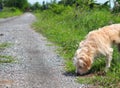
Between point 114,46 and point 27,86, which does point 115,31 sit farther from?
point 27,86

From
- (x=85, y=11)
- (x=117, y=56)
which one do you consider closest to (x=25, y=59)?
(x=117, y=56)

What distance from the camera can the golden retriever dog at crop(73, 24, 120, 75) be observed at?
925 centimetres

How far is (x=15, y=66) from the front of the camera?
10.7 metres

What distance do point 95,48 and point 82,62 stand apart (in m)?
0.50

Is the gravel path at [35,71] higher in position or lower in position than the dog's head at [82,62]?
lower

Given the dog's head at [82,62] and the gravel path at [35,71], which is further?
the dog's head at [82,62]

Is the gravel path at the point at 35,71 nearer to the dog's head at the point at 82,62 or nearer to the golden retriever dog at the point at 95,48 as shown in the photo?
the dog's head at the point at 82,62

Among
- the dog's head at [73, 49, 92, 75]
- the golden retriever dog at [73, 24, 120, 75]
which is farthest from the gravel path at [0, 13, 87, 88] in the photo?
the golden retriever dog at [73, 24, 120, 75]

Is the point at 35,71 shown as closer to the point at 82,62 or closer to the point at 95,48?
the point at 82,62

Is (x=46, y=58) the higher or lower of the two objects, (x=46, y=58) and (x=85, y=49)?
the lower

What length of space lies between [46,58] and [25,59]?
0.66 metres

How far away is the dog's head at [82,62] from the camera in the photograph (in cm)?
920

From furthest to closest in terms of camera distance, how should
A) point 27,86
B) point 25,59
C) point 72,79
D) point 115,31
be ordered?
point 25,59 → point 115,31 → point 72,79 → point 27,86

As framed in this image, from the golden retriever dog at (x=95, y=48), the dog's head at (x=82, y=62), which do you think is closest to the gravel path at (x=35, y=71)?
the dog's head at (x=82, y=62)
